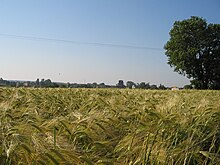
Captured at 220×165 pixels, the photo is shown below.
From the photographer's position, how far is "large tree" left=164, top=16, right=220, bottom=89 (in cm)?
4066

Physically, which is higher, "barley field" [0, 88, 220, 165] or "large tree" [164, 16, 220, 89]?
"large tree" [164, 16, 220, 89]

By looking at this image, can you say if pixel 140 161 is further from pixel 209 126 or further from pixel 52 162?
pixel 209 126

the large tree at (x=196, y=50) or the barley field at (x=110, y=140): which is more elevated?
the large tree at (x=196, y=50)

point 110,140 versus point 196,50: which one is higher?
point 196,50

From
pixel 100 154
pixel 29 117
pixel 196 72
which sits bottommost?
pixel 100 154

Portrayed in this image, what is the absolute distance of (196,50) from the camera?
41.0 m

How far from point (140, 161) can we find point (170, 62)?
1622 inches

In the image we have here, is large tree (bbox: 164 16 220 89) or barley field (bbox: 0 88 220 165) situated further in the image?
large tree (bbox: 164 16 220 89)

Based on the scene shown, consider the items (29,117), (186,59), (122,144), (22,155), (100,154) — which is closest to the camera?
(22,155)

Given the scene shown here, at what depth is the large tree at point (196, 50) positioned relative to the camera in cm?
4066

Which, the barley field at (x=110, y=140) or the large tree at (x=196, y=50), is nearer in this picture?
the barley field at (x=110, y=140)

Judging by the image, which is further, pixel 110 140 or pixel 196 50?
pixel 196 50

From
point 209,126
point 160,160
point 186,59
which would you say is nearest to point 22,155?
point 160,160

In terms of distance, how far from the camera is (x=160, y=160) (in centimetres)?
198
